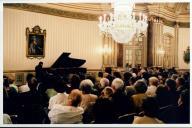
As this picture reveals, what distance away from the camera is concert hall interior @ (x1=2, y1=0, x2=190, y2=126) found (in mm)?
5934

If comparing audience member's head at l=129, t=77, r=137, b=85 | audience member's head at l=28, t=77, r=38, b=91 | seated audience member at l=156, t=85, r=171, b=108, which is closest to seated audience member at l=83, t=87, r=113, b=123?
audience member's head at l=129, t=77, r=137, b=85

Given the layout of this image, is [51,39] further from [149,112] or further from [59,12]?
[149,112]

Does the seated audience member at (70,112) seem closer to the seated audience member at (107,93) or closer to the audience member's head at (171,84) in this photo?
the seated audience member at (107,93)

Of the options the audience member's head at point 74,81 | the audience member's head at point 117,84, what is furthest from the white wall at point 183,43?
the audience member's head at point 74,81

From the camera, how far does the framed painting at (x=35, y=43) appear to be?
241 inches

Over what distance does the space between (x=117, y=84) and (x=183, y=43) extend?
1.16m

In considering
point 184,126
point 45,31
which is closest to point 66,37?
point 45,31

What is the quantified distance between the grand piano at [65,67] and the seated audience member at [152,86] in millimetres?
1004

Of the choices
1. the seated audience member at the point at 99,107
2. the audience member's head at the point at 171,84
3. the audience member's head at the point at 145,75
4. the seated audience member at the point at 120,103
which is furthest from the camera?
the audience member's head at the point at 145,75

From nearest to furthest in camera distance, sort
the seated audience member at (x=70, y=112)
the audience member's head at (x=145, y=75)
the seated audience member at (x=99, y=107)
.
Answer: the seated audience member at (x=70, y=112), the seated audience member at (x=99, y=107), the audience member's head at (x=145, y=75)

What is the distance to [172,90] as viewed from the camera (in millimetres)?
6008

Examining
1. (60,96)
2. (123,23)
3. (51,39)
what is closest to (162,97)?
(123,23)

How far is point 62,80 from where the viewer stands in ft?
19.9

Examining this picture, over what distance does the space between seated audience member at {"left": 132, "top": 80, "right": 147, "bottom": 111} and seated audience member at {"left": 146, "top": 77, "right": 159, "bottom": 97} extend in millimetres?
61
